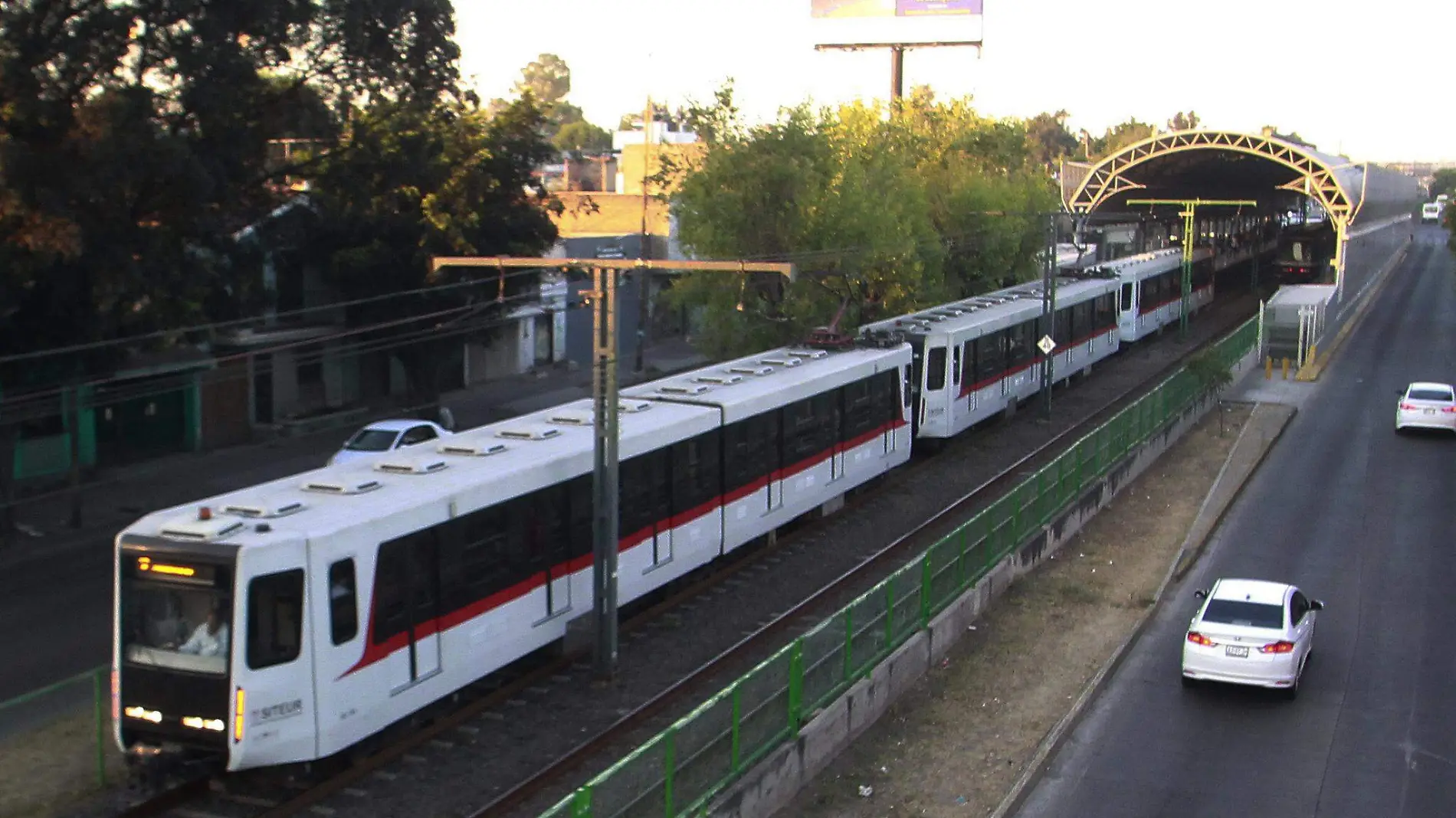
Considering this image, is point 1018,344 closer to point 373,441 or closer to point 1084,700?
point 373,441

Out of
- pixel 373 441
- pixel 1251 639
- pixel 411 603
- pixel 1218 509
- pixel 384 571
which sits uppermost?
pixel 384 571

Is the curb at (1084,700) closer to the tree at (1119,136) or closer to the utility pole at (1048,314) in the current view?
the utility pole at (1048,314)

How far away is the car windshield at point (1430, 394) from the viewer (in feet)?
120

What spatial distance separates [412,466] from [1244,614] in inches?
413

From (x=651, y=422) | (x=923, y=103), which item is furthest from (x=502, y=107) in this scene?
(x=923, y=103)

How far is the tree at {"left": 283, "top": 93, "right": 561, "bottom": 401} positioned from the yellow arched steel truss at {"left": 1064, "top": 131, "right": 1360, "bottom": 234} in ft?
139

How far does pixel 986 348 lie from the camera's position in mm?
34250

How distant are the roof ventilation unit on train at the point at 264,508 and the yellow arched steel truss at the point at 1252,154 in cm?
6033

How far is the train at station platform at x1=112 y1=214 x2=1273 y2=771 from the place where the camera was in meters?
12.6

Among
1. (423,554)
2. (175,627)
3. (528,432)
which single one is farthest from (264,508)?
(528,432)

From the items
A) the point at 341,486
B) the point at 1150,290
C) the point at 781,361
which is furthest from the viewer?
the point at 1150,290

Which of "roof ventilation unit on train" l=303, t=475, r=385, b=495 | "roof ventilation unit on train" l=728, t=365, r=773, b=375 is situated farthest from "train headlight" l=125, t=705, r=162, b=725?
"roof ventilation unit on train" l=728, t=365, r=773, b=375

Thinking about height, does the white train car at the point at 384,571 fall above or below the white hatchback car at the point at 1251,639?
above

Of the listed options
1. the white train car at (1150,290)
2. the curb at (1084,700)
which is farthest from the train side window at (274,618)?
the white train car at (1150,290)
